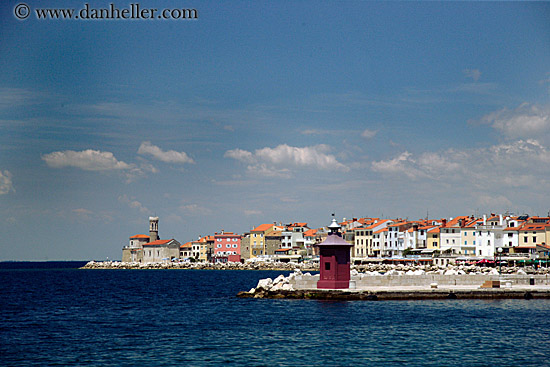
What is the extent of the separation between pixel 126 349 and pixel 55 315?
1741 centimetres

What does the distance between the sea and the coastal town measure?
168 feet

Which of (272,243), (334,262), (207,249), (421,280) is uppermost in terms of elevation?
(272,243)

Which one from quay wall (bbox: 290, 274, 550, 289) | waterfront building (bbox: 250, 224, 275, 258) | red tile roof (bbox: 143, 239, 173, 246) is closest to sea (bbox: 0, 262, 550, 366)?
quay wall (bbox: 290, 274, 550, 289)

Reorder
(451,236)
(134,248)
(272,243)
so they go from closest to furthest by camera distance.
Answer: (451,236) → (272,243) → (134,248)

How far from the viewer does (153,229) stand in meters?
183

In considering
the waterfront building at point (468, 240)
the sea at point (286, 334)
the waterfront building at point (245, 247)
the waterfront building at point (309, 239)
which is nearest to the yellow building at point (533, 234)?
the waterfront building at point (468, 240)

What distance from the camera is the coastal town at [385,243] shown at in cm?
10688

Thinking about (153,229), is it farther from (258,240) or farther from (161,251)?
(258,240)

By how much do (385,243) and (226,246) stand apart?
45216 mm

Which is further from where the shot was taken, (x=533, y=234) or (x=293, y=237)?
(x=293, y=237)

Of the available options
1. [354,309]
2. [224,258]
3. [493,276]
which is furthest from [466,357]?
[224,258]

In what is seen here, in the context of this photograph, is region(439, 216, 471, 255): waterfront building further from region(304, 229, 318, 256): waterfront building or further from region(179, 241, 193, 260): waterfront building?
region(179, 241, 193, 260): waterfront building

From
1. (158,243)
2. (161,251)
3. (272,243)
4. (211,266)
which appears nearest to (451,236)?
(272,243)

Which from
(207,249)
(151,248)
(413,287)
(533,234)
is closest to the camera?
(413,287)
